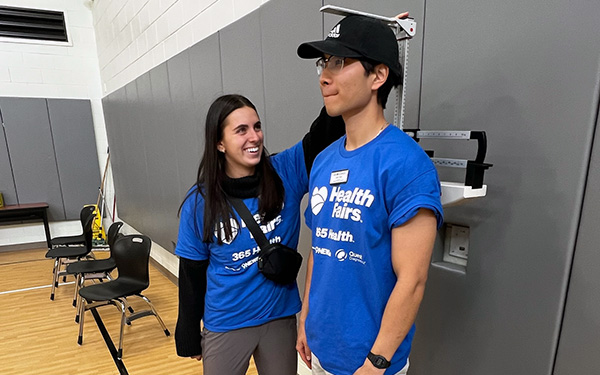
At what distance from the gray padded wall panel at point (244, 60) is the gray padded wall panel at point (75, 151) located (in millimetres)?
4490

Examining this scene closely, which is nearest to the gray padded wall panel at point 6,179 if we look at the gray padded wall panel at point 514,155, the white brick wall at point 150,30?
the white brick wall at point 150,30

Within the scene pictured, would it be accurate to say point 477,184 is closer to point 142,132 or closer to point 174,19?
point 174,19

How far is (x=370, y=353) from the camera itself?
83 cm

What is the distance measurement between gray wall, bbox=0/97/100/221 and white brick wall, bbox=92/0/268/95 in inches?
30.0

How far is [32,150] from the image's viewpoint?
5.35 metres

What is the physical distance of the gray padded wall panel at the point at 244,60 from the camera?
6.75 ft

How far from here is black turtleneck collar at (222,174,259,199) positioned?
1194 mm

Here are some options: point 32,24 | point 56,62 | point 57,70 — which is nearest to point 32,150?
point 57,70

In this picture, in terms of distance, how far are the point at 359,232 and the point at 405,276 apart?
0.15 meters

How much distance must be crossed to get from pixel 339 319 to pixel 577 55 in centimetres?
91

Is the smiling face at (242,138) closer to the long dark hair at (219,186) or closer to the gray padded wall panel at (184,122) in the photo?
the long dark hair at (219,186)

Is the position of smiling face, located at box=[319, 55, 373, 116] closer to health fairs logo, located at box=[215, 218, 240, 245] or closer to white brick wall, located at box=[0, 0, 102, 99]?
health fairs logo, located at box=[215, 218, 240, 245]

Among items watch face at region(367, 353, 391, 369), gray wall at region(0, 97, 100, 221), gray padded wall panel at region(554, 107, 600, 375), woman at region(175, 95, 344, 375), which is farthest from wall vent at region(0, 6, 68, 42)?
gray padded wall panel at region(554, 107, 600, 375)

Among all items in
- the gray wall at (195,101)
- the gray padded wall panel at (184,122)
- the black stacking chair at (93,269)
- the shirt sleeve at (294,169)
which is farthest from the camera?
the black stacking chair at (93,269)
